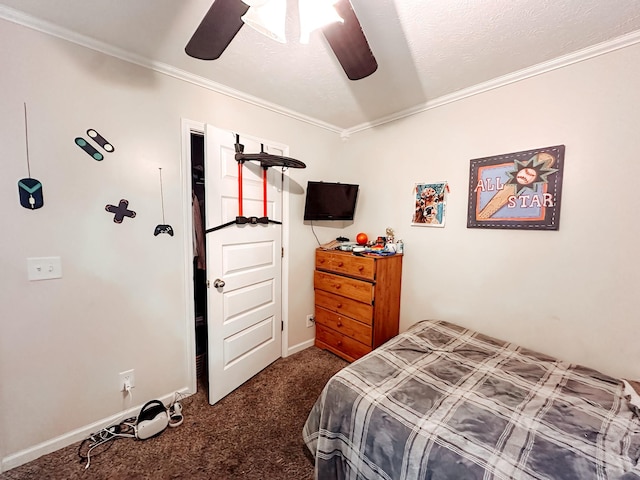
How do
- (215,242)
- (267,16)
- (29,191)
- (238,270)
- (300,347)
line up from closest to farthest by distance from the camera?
(267,16)
(29,191)
(215,242)
(238,270)
(300,347)

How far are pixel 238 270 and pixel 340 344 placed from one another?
4.14ft

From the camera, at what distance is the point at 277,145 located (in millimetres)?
2311

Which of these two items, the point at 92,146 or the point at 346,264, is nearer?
the point at 92,146

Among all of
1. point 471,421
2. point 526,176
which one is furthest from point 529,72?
point 471,421

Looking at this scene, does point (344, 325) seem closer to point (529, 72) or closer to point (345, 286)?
point (345, 286)

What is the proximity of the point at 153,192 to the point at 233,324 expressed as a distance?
3.77ft

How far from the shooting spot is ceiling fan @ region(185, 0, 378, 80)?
37.4 inches

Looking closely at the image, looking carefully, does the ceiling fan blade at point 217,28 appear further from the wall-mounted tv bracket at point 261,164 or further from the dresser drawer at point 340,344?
the dresser drawer at point 340,344

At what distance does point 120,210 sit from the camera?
1.60m

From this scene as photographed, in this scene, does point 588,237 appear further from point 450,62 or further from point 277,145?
point 277,145

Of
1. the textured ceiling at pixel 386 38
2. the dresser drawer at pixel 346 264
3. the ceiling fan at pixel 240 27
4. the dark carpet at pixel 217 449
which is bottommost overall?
the dark carpet at pixel 217 449

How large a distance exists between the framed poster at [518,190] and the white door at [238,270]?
1.66 meters

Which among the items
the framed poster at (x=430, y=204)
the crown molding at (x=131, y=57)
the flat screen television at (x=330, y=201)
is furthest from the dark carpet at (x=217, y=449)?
the crown molding at (x=131, y=57)

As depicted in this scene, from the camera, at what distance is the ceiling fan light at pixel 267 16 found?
907 mm
